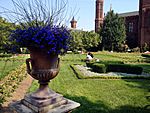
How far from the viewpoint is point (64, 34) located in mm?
3588

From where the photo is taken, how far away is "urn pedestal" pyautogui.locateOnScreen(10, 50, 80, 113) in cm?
352

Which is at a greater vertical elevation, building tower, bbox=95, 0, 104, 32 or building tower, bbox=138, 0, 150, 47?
building tower, bbox=95, 0, 104, 32

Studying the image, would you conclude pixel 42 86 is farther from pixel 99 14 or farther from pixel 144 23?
pixel 99 14

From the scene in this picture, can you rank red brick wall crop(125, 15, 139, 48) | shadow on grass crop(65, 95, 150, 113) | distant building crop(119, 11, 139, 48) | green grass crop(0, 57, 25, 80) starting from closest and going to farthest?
shadow on grass crop(65, 95, 150, 113), green grass crop(0, 57, 25, 80), red brick wall crop(125, 15, 139, 48), distant building crop(119, 11, 139, 48)

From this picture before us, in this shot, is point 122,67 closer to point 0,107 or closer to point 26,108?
point 0,107

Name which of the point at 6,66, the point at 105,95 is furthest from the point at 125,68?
the point at 6,66

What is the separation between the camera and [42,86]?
12.1 feet

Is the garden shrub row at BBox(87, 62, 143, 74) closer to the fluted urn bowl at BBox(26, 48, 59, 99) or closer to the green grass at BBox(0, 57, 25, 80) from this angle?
the green grass at BBox(0, 57, 25, 80)

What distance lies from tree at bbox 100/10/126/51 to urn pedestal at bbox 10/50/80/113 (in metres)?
40.6

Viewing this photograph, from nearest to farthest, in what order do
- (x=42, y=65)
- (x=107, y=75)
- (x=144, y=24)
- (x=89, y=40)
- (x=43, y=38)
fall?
(x=43, y=38) → (x=42, y=65) → (x=107, y=75) → (x=89, y=40) → (x=144, y=24)

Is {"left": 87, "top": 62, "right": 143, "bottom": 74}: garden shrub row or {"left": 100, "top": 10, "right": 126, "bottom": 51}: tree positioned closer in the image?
{"left": 87, "top": 62, "right": 143, "bottom": 74}: garden shrub row

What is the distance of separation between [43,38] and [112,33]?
41604 millimetres

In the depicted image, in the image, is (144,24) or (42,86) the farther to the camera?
(144,24)

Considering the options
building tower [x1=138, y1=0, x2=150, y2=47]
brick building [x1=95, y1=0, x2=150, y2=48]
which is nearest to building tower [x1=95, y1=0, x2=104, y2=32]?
brick building [x1=95, y1=0, x2=150, y2=48]
